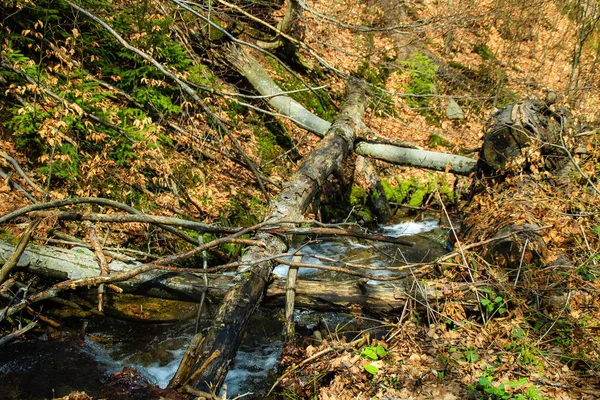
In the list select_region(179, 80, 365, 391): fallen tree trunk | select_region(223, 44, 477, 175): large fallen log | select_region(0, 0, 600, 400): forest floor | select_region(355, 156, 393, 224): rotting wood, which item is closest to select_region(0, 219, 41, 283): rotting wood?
select_region(0, 0, 600, 400): forest floor

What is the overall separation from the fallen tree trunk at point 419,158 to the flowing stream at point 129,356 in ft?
10.8

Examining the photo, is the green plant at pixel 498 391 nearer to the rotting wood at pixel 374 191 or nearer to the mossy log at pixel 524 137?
the mossy log at pixel 524 137

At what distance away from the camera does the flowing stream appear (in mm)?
3672

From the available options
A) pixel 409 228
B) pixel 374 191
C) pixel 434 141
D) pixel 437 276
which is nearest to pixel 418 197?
pixel 409 228

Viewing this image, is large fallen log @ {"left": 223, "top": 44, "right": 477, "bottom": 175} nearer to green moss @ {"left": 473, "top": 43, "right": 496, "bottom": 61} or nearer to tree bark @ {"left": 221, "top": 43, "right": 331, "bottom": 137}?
tree bark @ {"left": 221, "top": 43, "right": 331, "bottom": 137}

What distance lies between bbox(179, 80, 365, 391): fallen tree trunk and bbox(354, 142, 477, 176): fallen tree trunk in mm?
492

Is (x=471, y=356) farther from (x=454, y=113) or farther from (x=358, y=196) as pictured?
(x=454, y=113)

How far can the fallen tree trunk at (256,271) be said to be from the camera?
10.7 feet

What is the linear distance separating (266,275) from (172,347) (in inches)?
52.7

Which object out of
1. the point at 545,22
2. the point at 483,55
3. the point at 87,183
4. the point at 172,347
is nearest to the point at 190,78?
the point at 87,183

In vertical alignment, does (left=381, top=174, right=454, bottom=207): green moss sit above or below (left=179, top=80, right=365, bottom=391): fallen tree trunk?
below

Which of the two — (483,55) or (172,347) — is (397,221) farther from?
(483,55)

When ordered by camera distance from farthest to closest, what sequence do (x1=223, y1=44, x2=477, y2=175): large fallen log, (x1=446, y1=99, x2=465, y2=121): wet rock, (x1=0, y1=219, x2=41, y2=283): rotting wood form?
(x1=446, y1=99, x2=465, y2=121): wet rock → (x1=223, y1=44, x2=477, y2=175): large fallen log → (x1=0, y1=219, x2=41, y2=283): rotting wood

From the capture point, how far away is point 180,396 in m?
3.05
